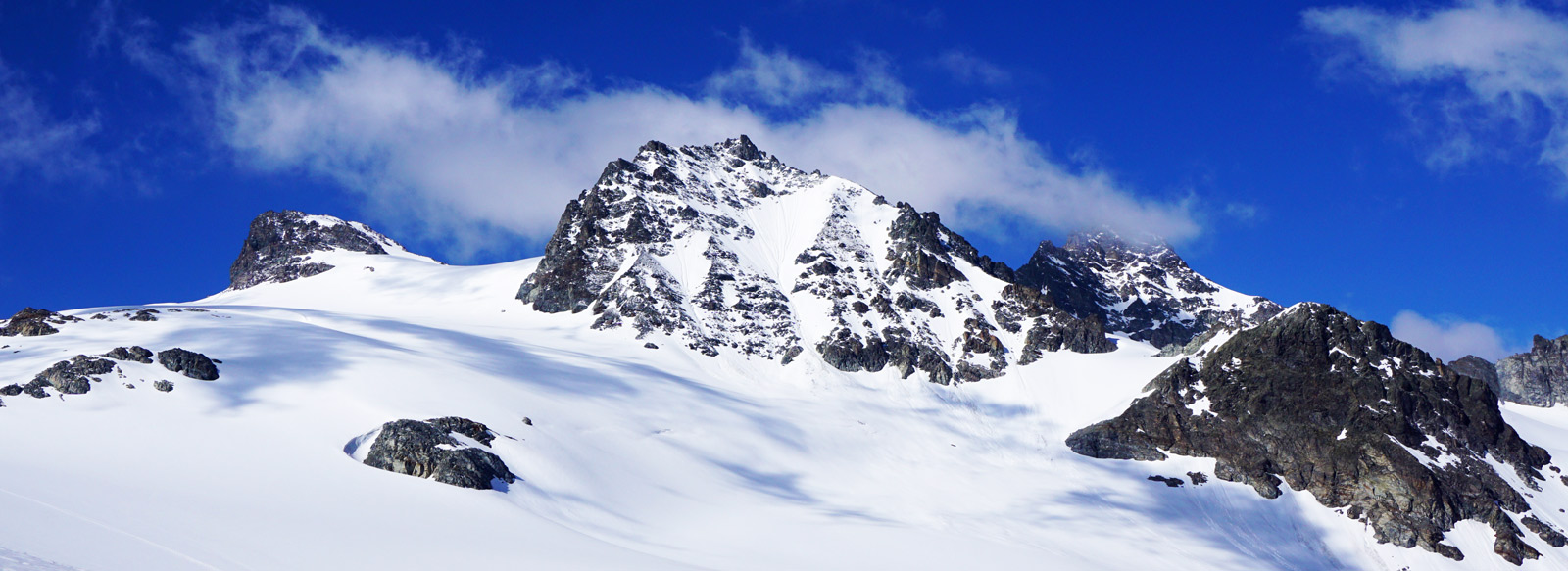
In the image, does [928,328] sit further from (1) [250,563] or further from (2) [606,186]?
(1) [250,563]

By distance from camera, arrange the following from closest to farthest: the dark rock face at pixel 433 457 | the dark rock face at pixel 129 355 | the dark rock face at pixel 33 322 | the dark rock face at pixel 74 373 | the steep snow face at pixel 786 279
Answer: the dark rock face at pixel 433 457 < the dark rock face at pixel 74 373 < the dark rock face at pixel 129 355 < the dark rock face at pixel 33 322 < the steep snow face at pixel 786 279

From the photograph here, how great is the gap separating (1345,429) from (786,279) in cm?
7963

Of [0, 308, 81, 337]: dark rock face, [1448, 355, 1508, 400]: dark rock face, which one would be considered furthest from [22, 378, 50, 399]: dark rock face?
[1448, 355, 1508, 400]: dark rock face

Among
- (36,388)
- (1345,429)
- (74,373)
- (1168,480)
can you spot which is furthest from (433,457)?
(1345,429)

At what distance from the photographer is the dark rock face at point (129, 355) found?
76.8 metres

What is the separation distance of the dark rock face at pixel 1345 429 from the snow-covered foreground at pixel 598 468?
3.10 m

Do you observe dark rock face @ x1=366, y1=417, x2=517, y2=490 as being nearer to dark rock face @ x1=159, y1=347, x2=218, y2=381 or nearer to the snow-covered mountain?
the snow-covered mountain

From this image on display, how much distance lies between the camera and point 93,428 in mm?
63250

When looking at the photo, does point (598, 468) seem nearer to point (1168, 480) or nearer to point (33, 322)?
point (33, 322)

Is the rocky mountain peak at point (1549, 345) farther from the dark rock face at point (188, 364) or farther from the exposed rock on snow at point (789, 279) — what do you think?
the dark rock face at point (188, 364)

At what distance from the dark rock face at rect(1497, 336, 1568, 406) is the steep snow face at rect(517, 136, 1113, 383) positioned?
68122 millimetres

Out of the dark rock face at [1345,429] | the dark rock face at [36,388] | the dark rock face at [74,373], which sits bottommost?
the dark rock face at [36,388]

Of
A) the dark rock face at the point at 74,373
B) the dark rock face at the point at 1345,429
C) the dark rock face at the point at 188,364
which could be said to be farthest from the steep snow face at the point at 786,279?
the dark rock face at the point at 74,373

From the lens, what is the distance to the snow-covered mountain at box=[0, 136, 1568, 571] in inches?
2151
